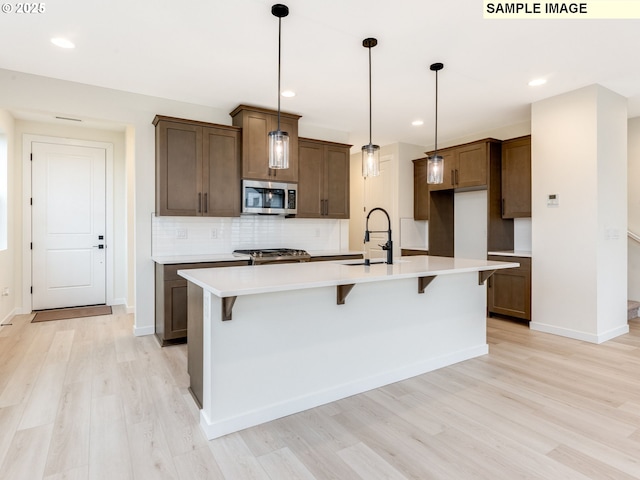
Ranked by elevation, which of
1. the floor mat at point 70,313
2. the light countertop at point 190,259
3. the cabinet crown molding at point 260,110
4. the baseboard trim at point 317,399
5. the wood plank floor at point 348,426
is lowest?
the wood plank floor at point 348,426

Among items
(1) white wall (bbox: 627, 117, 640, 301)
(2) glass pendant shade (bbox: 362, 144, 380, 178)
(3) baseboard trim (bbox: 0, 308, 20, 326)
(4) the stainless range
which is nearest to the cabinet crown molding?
(4) the stainless range

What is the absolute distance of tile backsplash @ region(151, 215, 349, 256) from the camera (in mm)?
4094

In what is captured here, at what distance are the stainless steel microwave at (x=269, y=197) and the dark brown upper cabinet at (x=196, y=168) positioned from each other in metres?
0.11

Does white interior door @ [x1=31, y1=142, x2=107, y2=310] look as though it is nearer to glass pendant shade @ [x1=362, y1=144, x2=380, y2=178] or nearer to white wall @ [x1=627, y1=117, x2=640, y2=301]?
glass pendant shade @ [x1=362, y1=144, x2=380, y2=178]

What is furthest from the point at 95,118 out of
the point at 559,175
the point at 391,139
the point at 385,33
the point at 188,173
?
the point at 559,175

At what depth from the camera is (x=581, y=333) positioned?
3801 mm

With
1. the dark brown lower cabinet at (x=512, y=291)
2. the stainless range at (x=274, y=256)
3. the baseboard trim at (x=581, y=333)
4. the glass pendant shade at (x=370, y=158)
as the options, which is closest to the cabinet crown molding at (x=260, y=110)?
the stainless range at (x=274, y=256)

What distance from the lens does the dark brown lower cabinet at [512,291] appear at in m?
4.31

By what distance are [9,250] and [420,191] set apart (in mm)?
5768

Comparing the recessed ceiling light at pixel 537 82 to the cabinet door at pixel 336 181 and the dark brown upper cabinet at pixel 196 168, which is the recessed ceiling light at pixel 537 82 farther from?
the dark brown upper cabinet at pixel 196 168

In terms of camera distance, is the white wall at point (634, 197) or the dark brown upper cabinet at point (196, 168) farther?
the white wall at point (634, 197)

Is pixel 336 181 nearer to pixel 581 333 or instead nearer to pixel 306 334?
pixel 306 334

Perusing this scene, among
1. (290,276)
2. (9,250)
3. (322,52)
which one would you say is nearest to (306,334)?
(290,276)

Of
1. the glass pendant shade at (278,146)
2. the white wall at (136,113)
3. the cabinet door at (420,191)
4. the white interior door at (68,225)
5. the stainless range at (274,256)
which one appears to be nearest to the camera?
the glass pendant shade at (278,146)
